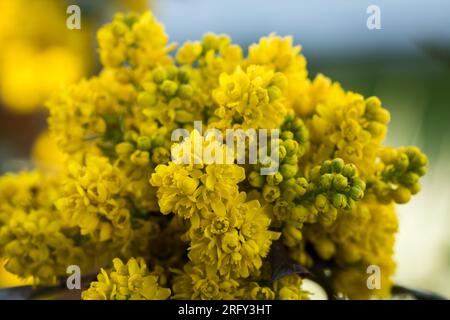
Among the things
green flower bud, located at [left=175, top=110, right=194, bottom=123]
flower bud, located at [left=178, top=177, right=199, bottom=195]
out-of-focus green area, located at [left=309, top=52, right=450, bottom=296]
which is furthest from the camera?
out-of-focus green area, located at [left=309, top=52, right=450, bottom=296]

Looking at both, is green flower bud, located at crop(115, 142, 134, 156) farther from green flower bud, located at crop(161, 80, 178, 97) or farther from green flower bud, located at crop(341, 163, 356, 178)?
green flower bud, located at crop(341, 163, 356, 178)

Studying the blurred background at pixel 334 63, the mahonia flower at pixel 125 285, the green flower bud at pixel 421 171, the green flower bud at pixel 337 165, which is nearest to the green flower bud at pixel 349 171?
the green flower bud at pixel 337 165

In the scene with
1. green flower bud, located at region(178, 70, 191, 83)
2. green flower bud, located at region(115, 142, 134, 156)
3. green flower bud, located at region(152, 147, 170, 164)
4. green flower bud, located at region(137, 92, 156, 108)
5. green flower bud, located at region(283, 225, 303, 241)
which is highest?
green flower bud, located at region(178, 70, 191, 83)

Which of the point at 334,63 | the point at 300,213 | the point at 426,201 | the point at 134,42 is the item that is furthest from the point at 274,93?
the point at 334,63

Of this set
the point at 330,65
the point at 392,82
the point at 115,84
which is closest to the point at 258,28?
the point at 330,65

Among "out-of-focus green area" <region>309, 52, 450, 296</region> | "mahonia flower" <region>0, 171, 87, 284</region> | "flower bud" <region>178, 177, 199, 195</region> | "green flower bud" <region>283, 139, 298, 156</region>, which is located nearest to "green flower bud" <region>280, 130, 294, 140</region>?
"green flower bud" <region>283, 139, 298, 156</region>

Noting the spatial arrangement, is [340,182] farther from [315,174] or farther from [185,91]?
[185,91]
